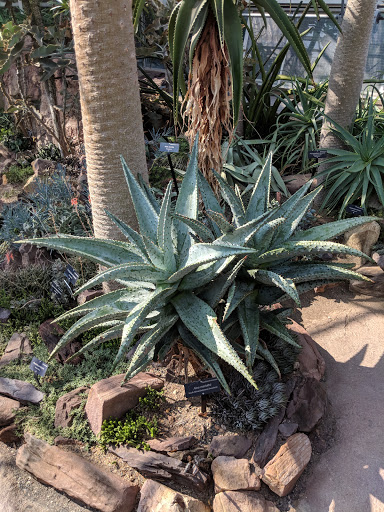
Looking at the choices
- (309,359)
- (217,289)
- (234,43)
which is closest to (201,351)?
(217,289)

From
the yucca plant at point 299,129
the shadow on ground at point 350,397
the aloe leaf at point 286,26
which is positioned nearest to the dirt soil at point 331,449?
the shadow on ground at point 350,397

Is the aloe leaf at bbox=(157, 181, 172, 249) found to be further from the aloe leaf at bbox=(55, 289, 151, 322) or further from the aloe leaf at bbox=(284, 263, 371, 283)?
the aloe leaf at bbox=(284, 263, 371, 283)

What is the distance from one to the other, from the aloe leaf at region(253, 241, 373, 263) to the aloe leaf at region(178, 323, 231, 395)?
0.52 meters

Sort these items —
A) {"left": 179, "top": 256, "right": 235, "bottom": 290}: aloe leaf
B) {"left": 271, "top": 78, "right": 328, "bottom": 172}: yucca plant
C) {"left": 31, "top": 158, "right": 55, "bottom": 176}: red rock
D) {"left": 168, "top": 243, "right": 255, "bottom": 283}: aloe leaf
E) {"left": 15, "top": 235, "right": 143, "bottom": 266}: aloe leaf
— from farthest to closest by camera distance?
{"left": 31, "top": 158, "right": 55, "bottom": 176}: red rock < {"left": 271, "top": 78, "right": 328, "bottom": 172}: yucca plant < {"left": 15, "top": 235, "right": 143, "bottom": 266}: aloe leaf < {"left": 179, "top": 256, "right": 235, "bottom": 290}: aloe leaf < {"left": 168, "top": 243, "right": 255, "bottom": 283}: aloe leaf

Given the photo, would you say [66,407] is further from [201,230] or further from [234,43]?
[234,43]

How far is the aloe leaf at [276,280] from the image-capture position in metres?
1.85

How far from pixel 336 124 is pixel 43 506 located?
369 centimetres

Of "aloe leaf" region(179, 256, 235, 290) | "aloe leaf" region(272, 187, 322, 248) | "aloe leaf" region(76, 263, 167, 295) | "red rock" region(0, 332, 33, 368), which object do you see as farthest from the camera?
"red rock" region(0, 332, 33, 368)

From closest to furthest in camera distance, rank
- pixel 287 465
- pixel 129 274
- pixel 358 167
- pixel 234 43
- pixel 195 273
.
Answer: pixel 129 274 < pixel 195 273 < pixel 287 465 < pixel 234 43 < pixel 358 167

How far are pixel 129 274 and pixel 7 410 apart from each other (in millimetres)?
1407

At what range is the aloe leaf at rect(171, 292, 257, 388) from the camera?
1815mm

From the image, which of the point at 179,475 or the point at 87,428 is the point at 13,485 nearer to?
the point at 87,428

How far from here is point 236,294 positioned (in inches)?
83.8

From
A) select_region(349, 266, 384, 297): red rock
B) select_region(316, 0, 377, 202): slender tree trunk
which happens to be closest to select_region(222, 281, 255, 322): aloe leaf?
select_region(349, 266, 384, 297): red rock
